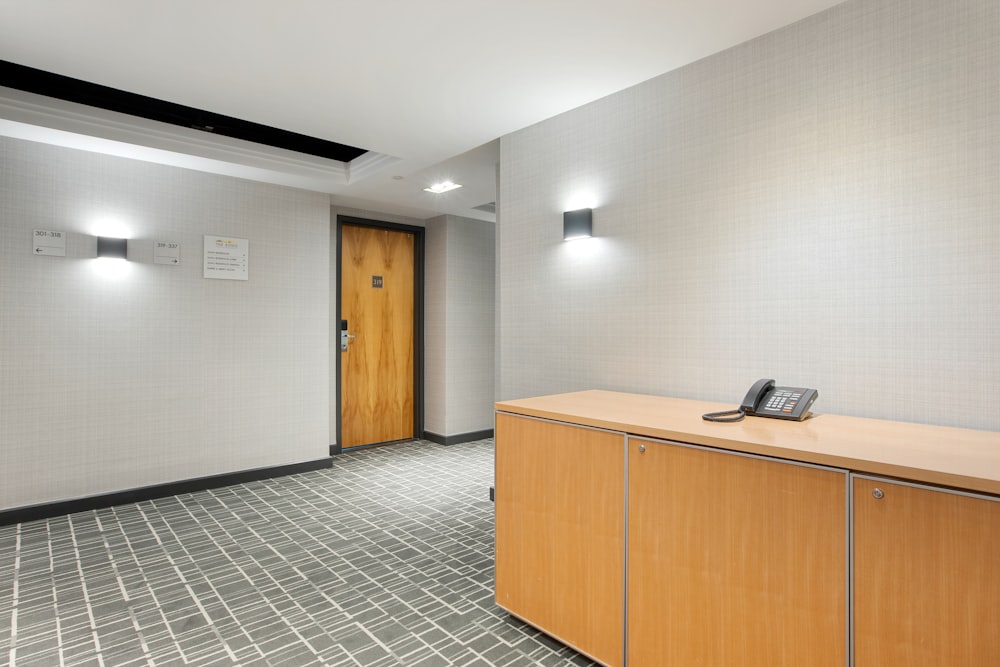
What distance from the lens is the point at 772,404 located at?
1822mm

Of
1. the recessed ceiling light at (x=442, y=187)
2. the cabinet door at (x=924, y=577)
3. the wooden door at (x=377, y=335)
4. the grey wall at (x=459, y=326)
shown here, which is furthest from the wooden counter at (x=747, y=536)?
the wooden door at (x=377, y=335)

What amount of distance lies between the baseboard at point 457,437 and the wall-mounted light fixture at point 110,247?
3258 mm

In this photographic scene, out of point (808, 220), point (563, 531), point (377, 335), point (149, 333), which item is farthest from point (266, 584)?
point (377, 335)

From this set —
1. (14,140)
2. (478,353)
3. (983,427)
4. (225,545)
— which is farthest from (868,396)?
(14,140)

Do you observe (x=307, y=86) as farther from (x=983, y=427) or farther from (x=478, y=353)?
(x=478, y=353)

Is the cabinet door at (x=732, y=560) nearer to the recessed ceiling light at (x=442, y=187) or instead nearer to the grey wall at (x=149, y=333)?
the recessed ceiling light at (x=442, y=187)

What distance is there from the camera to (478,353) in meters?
5.80

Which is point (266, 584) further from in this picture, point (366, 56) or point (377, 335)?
point (377, 335)

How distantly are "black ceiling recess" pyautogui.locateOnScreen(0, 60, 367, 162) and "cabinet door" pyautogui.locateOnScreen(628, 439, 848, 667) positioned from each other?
11.7 ft

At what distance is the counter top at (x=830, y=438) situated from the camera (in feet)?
3.94

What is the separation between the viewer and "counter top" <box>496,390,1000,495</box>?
120 centimetres

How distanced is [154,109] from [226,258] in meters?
1.14

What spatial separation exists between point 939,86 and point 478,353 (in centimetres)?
454

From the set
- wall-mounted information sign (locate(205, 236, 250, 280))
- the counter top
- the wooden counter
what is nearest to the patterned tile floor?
the wooden counter
